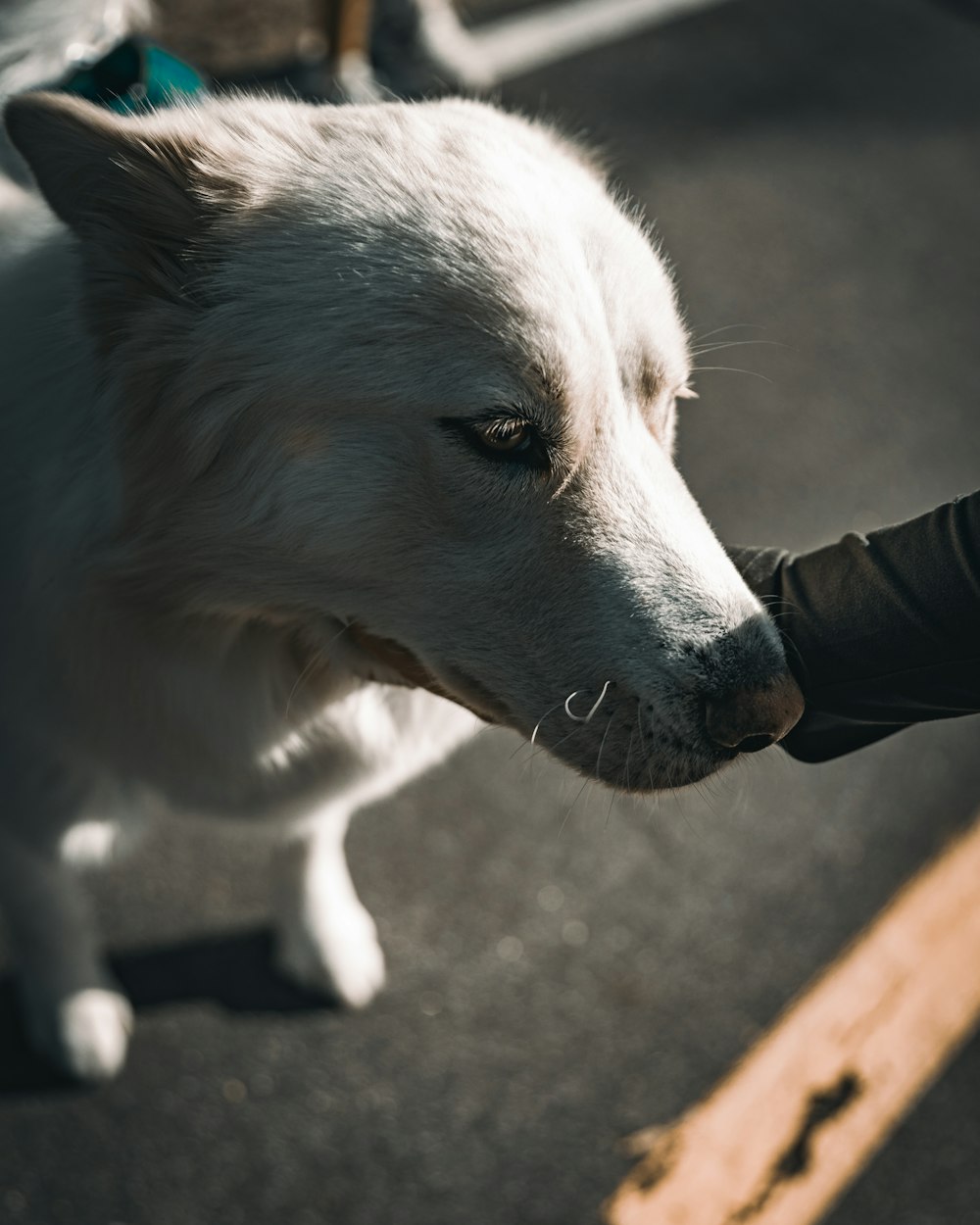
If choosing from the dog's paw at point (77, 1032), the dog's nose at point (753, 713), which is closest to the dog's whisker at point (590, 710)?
the dog's nose at point (753, 713)

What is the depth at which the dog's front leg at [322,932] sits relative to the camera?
95.3 inches

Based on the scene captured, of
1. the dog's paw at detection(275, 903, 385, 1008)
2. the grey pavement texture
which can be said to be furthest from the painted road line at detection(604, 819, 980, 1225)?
the dog's paw at detection(275, 903, 385, 1008)

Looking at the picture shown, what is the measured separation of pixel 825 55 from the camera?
17.9 ft

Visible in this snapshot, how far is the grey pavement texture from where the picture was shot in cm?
224

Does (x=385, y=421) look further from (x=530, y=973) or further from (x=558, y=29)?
(x=558, y=29)

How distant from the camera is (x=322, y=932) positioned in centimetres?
246

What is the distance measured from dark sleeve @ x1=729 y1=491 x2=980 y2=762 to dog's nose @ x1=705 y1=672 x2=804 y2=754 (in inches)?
2.8

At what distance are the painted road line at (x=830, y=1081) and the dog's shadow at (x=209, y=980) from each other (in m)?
0.86

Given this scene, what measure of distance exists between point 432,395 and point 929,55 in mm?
5567

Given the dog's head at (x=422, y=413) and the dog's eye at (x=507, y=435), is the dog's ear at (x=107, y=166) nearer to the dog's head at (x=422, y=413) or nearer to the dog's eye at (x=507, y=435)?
the dog's head at (x=422, y=413)

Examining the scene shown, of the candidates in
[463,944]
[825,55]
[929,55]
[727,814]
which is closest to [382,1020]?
[463,944]

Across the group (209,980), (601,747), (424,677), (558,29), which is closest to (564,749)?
(601,747)

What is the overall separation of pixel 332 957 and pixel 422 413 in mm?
1524

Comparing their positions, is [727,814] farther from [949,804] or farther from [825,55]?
[825,55]
